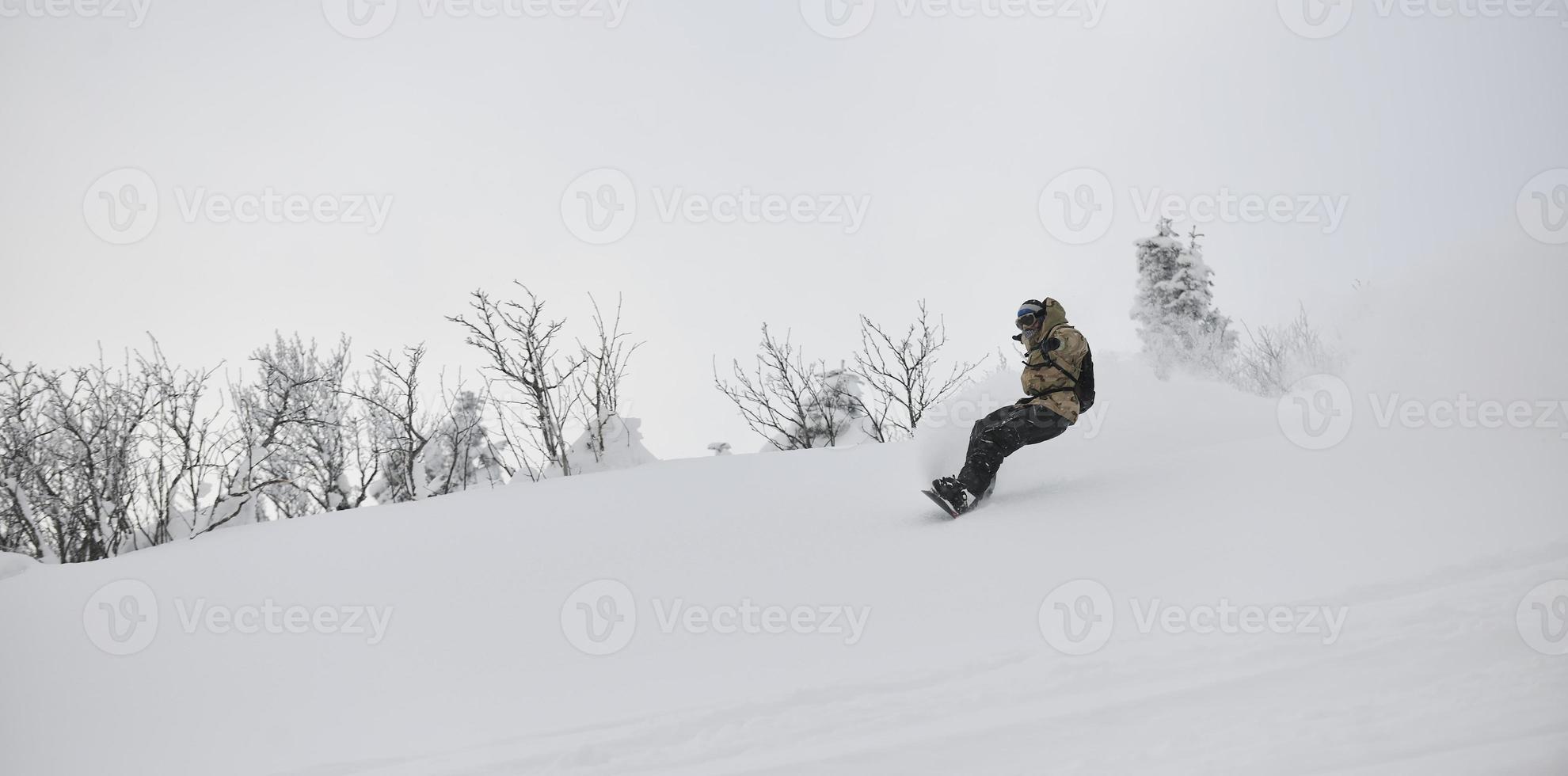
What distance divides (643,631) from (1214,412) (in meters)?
4.86

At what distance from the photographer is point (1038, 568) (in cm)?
343

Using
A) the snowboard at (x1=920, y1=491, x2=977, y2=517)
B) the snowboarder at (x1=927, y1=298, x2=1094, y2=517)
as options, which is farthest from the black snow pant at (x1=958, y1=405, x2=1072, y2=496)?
the snowboard at (x1=920, y1=491, x2=977, y2=517)

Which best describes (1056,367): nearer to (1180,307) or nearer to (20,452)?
(20,452)

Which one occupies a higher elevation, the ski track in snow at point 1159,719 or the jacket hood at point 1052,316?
the jacket hood at point 1052,316

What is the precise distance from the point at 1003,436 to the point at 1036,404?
281mm

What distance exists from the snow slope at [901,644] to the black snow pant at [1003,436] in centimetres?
26

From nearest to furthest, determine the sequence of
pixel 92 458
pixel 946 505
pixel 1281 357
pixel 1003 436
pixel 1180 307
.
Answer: pixel 946 505
pixel 1003 436
pixel 92 458
pixel 1281 357
pixel 1180 307

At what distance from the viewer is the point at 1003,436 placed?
4.48 m

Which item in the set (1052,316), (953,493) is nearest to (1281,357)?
(1052,316)

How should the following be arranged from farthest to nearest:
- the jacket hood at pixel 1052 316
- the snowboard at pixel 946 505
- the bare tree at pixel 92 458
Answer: the bare tree at pixel 92 458 < the jacket hood at pixel 1052 316 < the snowboard at pixel 946 505

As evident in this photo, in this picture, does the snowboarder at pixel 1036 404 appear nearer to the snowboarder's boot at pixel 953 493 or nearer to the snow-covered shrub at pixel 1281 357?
the snowboarder's boot at pixel 953 493

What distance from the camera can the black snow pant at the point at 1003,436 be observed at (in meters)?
4.45

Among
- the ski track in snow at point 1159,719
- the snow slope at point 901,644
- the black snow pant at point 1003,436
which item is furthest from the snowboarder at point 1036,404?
the ski track in snow at point 1159,719

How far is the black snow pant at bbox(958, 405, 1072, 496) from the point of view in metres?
4.45
